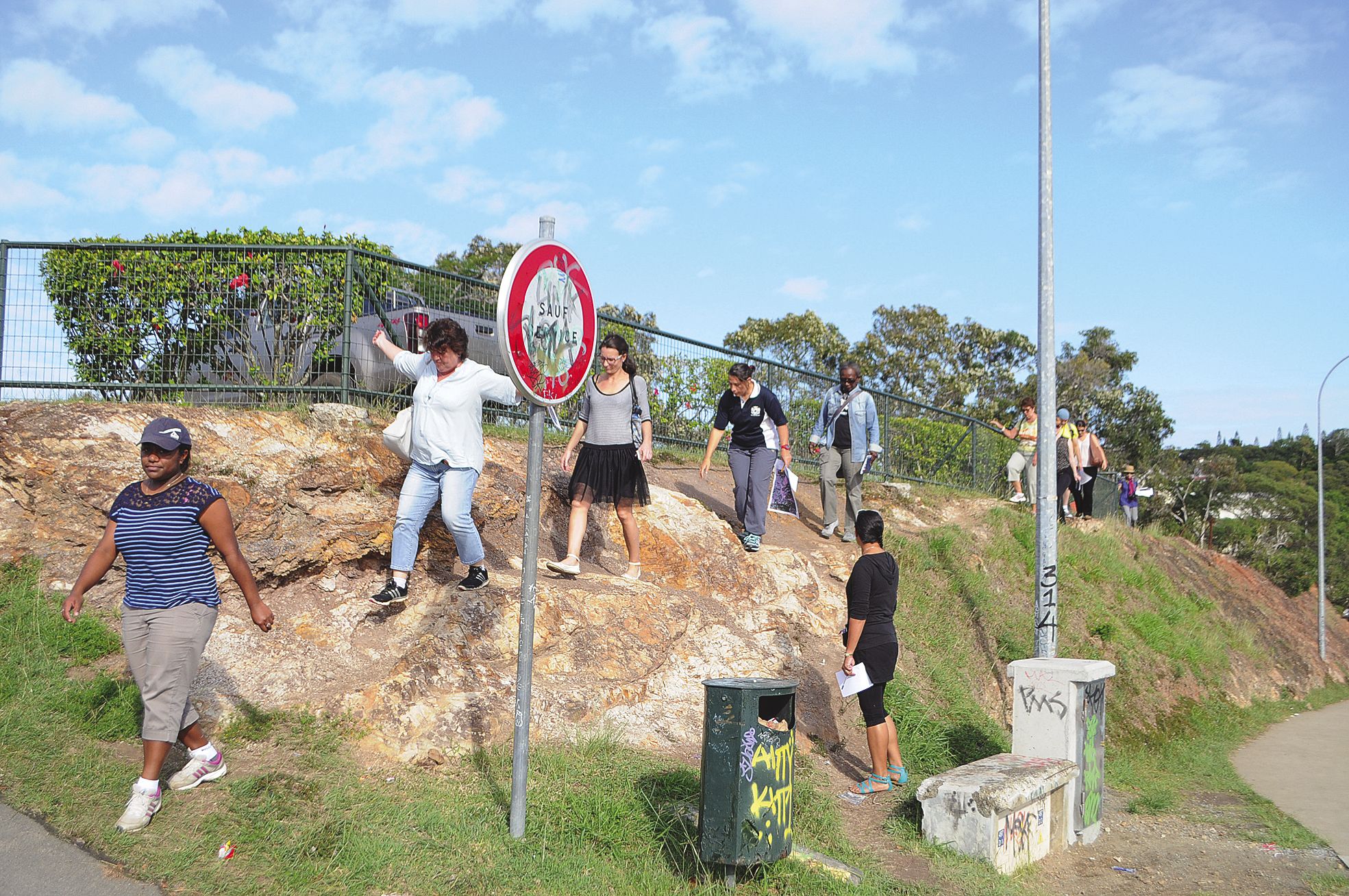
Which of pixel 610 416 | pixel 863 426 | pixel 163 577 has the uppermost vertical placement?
pixel 863 426

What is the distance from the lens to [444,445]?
638cm

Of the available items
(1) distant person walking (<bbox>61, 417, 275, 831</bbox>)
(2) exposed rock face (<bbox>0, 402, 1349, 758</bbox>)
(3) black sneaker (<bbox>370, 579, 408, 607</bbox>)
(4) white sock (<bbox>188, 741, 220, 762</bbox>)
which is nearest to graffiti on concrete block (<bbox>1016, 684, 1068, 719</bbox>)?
(2) exposed rock face (<bbox>0, 402, 1349, 758</bbox>)

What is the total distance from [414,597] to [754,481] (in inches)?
151

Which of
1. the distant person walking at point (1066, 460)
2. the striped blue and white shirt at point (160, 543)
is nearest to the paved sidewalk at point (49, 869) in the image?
the striped blue and white shirt at point (160, 543)

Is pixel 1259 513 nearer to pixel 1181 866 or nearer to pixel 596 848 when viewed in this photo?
pixel 1181 866

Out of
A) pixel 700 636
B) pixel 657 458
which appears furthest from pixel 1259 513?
pixel 700 636

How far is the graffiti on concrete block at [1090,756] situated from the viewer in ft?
22.2

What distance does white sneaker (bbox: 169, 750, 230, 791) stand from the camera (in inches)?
189

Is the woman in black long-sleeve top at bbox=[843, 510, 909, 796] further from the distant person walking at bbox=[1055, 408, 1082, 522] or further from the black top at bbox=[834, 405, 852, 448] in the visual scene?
the distant person walking at bbox=[1055, 408, 1082, 522]

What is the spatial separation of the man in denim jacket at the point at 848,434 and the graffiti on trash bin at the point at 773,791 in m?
6.07

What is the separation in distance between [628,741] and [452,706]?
112cm

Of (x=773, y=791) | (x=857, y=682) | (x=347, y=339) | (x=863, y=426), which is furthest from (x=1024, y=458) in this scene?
(x=773, y=791)

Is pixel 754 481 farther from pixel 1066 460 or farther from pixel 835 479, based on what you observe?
pixel 1066 460

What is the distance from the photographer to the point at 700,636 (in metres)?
7.60
